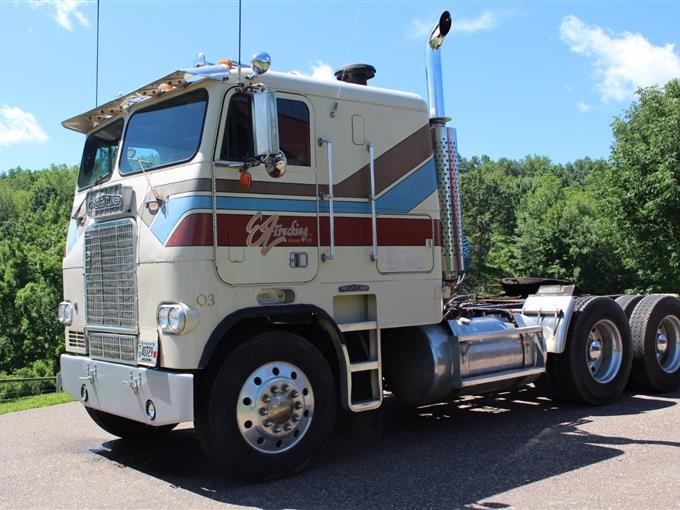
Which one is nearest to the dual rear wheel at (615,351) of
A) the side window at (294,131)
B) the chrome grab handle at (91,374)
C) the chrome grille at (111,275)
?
the side window at (294,131)

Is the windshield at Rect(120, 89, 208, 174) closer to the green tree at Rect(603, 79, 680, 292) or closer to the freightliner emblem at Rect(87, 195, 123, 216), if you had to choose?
the freightliner emblem at Rect(87, 195, 123, 216)

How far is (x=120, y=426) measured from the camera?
6.96 meters

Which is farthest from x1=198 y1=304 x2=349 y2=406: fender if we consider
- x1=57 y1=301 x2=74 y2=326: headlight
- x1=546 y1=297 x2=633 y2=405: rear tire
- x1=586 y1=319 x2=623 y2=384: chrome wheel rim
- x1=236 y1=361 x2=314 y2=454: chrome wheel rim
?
x1=586 y1=319 x2=623 y2=384: chrome wheel rim

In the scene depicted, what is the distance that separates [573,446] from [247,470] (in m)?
3.02

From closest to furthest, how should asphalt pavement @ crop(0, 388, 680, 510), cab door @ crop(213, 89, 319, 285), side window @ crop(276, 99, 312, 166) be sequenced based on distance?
asphalt pavement @ crop(0, 388, 680, 510)
cab door @ crop(213, 89, 319, 285)
side window @ crop(276, 99, 312, 166)

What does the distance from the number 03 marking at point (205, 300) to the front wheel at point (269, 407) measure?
0.42 meters

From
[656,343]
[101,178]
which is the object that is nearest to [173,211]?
[101,178]

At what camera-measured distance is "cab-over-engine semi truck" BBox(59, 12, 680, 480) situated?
5234 mm

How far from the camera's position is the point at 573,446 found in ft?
20.5

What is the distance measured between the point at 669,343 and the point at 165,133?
7333 millimetres

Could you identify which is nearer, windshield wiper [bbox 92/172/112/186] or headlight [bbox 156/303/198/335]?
headlight [bbox 156/303/198/335]

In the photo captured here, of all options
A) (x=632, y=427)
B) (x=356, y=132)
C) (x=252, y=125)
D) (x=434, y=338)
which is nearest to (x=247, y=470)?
(x=434, y=338)

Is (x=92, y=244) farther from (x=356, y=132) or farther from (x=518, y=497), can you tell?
(x=518, y=497)

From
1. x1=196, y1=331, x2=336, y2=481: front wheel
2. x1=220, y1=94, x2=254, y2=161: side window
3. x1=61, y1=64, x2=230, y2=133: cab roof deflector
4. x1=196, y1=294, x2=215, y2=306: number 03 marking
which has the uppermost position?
x1=61, y1=64, x2=230, y2=133: cab roof deflector
